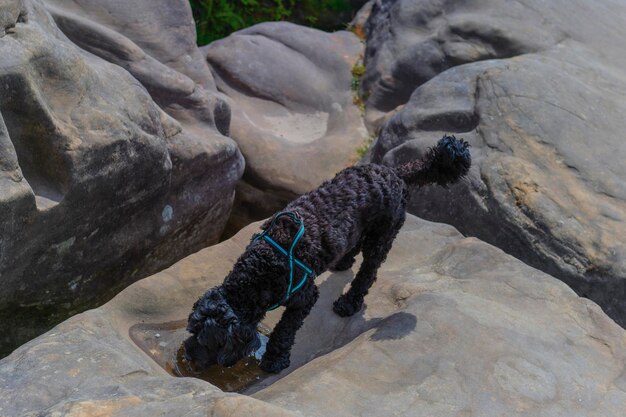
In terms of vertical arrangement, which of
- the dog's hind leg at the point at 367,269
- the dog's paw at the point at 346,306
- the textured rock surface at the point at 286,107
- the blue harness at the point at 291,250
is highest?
the blue harness at the point at 291,250

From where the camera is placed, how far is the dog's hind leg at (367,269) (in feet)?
15.6

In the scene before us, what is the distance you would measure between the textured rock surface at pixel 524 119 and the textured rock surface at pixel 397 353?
59 centimetres

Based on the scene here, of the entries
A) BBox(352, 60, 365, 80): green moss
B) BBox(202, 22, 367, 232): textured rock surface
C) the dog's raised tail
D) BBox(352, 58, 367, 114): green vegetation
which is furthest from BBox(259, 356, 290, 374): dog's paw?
BBox(352, 60, 365, 80): green moss

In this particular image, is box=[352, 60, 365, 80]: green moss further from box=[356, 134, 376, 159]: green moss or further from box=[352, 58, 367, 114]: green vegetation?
box=[356, 134, 376, 159]: green moss

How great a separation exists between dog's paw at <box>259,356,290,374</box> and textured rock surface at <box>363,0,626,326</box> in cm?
230

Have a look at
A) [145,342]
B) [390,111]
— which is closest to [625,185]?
[390,111]

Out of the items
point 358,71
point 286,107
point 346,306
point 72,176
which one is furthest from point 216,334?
point 358,71

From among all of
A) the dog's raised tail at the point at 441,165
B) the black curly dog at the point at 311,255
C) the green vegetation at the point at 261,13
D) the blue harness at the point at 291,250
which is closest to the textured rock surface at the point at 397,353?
the black curly dog at the point at 311,255

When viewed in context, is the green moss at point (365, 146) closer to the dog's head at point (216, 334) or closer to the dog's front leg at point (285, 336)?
the dog's front leg at point (285, 336)

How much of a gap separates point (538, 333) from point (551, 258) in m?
1.27

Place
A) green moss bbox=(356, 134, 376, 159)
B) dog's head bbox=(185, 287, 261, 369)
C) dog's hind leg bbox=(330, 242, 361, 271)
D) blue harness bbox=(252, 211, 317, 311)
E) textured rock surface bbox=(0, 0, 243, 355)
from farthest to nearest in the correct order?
green moss bbox=(356, 134, 376, 159), dog's hind leg bbox=(330, 242, 361, 271), textured rock surface bbox=(0, 0, 243, 355), blue harness bbox=(252, 211, 317, 311), dog's head bbox=(185, 287, 261, 369)

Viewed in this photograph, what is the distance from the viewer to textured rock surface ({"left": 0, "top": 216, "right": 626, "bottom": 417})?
3.27 metres

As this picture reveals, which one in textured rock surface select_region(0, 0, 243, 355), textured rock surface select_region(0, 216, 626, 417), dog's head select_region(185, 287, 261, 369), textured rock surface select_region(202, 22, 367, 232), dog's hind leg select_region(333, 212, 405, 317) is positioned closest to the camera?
textured rock surface select_region(0, 216, 626, 417)

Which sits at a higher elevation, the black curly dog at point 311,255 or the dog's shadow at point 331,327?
the black curly dog at point 311,255
